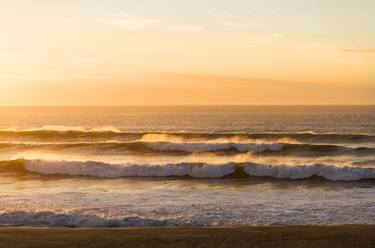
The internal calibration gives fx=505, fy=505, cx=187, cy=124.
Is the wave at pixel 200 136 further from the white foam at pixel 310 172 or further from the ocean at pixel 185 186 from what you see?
the white foam at pixel 310 172

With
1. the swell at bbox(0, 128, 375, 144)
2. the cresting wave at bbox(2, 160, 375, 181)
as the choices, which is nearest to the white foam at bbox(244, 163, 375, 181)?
the cresting wave at bbox(2, 160, 375, 181)

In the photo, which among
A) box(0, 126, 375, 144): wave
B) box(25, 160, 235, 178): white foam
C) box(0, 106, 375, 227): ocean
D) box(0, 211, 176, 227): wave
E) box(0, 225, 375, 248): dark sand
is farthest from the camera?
box(0, 126, 375, 144): wave

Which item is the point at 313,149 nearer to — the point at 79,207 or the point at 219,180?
the point at 219,180

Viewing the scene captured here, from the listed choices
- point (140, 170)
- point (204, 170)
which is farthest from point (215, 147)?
point (140, 170)

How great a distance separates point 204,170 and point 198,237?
14.2 m

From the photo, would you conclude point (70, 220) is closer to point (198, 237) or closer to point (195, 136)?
point (198, 237)

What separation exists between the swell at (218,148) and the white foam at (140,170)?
893 cm

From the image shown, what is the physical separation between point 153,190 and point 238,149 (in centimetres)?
1717

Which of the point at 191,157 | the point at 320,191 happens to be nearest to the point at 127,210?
the point at 320,191

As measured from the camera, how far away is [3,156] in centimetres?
3416

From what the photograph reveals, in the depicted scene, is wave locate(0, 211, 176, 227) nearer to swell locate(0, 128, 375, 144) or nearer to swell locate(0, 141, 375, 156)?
swell locate(0, 141, 375, 156)

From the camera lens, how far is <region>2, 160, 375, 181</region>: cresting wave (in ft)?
76.7

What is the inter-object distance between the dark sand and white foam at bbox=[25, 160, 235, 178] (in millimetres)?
12846

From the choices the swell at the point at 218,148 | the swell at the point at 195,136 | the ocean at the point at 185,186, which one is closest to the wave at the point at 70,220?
the ocean at the point at 185,186
